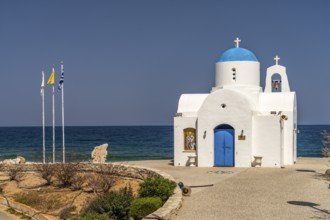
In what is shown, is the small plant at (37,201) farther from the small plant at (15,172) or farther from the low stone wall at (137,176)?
the small plant at (15,172)

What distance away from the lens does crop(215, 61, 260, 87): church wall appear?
26.8 m

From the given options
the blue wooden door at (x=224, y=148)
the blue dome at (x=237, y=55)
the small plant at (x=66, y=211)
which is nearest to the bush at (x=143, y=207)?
the small plant at (x=66, y=211)

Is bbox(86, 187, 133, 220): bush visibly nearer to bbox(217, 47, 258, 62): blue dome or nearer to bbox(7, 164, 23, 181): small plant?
bbox(7, 164, 23, 181): small plant

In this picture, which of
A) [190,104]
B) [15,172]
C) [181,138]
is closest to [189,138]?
[181,138]

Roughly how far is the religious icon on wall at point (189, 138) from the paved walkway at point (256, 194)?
9.20 feet

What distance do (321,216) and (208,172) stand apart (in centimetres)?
986

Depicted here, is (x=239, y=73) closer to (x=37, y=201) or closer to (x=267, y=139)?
(x=267, y=139)

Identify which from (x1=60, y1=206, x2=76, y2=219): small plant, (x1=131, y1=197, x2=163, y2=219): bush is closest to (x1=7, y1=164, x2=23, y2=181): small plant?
(x1=60, y1=206, x2=76, y2=219): small plant

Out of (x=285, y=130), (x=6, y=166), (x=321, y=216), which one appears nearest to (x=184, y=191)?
(x=321, y=216)

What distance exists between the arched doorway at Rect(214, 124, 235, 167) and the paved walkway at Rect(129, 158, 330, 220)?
1811 millimetres

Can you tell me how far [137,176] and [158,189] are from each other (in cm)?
667

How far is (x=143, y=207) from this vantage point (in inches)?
528

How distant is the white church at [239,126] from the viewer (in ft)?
80.1

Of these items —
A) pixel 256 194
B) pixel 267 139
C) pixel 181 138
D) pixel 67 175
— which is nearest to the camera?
pixel 256 194
